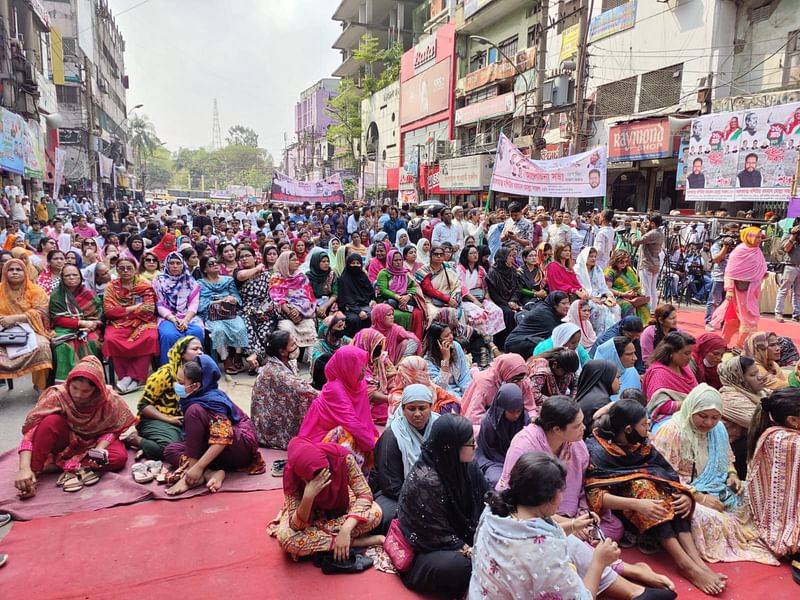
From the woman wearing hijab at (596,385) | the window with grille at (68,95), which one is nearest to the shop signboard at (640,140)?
the woman wearing hijab at (596,385)

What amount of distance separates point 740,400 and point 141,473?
12.7 feet

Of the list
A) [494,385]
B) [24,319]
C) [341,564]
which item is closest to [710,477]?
[494,385]

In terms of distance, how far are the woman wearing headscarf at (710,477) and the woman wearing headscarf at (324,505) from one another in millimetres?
1732

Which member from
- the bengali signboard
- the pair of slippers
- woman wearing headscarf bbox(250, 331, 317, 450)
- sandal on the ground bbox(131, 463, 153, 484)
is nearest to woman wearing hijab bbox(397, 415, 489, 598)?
the pair of slippers

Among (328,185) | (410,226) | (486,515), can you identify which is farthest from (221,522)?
→ (328,185)

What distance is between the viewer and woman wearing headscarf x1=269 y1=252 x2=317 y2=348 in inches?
235

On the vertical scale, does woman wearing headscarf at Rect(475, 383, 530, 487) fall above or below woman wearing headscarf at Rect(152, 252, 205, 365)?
below

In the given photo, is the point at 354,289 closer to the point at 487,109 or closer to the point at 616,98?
the point at 616,98

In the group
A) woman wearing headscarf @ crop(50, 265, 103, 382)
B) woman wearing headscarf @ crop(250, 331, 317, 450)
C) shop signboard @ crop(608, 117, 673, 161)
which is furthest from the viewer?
shop signboard @ crop(608, 117, 673, 161)

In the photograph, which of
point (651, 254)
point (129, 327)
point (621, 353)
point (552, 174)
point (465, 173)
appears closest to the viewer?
point (621, 353)

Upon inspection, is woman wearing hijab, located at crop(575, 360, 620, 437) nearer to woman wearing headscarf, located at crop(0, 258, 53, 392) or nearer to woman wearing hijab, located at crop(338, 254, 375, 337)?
woman wearing hijab, located at crop(338, 254, 375, 337)

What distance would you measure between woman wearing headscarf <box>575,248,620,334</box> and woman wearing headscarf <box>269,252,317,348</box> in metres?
3.19

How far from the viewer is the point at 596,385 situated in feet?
12.7

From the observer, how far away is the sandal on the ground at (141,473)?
345 centimetres
